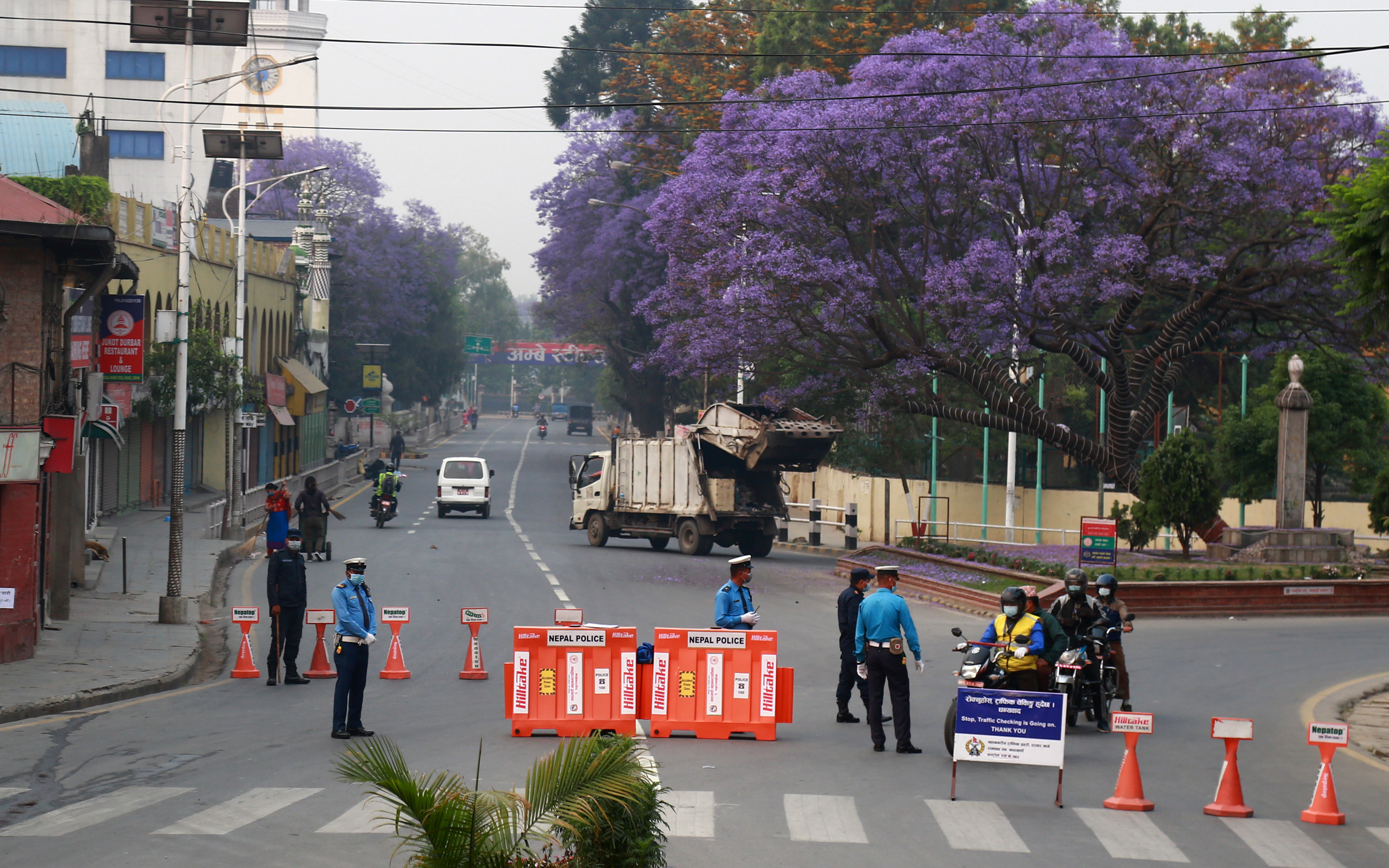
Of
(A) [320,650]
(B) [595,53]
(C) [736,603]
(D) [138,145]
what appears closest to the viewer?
(C) [736,603]

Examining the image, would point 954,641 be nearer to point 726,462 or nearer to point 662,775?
point 662,775

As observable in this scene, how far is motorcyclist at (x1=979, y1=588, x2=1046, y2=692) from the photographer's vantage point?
39.7 ft

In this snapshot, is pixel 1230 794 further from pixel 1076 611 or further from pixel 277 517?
pixel 277 517

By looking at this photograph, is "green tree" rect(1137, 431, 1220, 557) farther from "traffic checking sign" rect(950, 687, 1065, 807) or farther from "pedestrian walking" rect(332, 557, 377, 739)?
"pedestrian walking" rect(332, 557, 377, 739)

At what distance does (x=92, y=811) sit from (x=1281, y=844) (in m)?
8.01

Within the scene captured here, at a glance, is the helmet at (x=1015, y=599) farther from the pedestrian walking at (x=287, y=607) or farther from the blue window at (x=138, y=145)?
the blue window at (x=138, y=145)

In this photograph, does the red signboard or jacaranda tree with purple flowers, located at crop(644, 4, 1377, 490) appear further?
jacaranda tree with purple flowers, located at crop(644, 4, 1377, 490)

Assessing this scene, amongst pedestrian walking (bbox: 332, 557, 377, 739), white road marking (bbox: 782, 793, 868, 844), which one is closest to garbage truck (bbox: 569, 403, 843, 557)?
pedestrian walking (bbox: 332, 557, 377, 739)

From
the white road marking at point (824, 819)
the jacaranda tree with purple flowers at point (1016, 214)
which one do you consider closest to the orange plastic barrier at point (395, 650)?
the white road marking at point (824, 819)

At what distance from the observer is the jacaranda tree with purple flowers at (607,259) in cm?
5809

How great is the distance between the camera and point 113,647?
18.4 metres

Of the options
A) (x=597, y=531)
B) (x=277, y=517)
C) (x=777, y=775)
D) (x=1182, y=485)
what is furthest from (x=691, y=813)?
(x=597, y=531)

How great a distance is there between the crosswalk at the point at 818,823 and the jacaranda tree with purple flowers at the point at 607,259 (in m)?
46.6

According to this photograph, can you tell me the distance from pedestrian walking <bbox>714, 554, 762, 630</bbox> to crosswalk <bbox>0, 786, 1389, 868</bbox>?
3057mm
